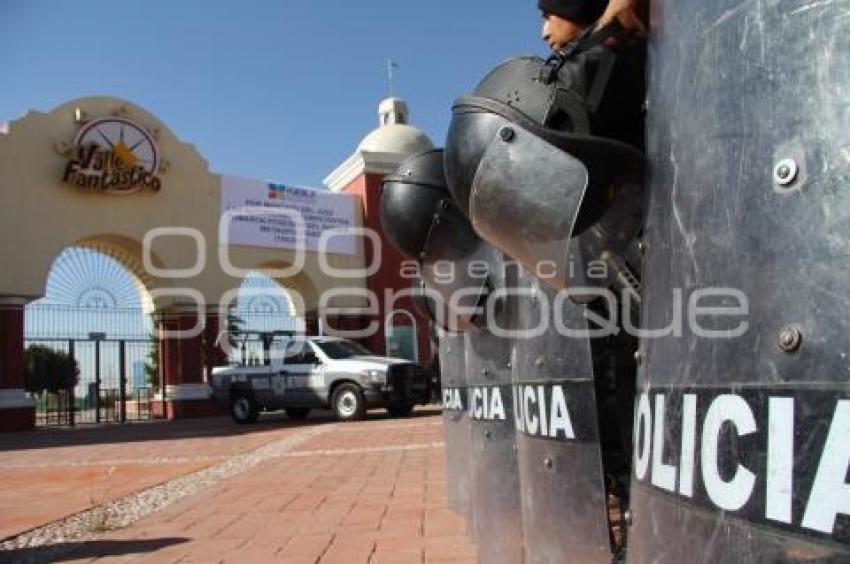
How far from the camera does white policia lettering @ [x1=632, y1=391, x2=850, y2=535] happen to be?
0.82 metres

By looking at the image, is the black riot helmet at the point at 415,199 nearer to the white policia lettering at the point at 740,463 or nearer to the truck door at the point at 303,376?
the white policia lettering at the point at 740,463

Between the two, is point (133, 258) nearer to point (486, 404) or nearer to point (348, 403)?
point (348, 403)

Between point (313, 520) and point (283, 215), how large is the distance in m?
18.0

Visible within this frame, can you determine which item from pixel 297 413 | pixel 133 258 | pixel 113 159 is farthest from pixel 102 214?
pixel 297 413

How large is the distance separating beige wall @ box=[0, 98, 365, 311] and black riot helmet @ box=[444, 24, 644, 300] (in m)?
18.4

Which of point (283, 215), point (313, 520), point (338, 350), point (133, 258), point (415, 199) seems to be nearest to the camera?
point (415, 199)

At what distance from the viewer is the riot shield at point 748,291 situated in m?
0.84

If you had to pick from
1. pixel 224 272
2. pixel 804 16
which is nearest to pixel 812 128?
pixel 804 16

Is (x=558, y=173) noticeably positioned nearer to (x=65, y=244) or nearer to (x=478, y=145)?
(x=478, y=145)

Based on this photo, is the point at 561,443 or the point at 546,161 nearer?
the point at 546,161

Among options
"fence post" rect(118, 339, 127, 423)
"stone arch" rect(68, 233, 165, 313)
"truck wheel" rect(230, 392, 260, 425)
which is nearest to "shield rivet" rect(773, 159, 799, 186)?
"truck wheel" rect(230, 392, 260, 425)

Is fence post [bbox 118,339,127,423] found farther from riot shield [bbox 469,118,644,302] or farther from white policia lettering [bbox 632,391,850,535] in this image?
white policia lettering [bbox 632,391,850,535]

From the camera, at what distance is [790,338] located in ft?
2.87

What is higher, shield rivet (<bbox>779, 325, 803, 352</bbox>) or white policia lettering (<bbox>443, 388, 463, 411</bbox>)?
shield rivet (<bbox>779, 325, 803, 352</bbox>)
